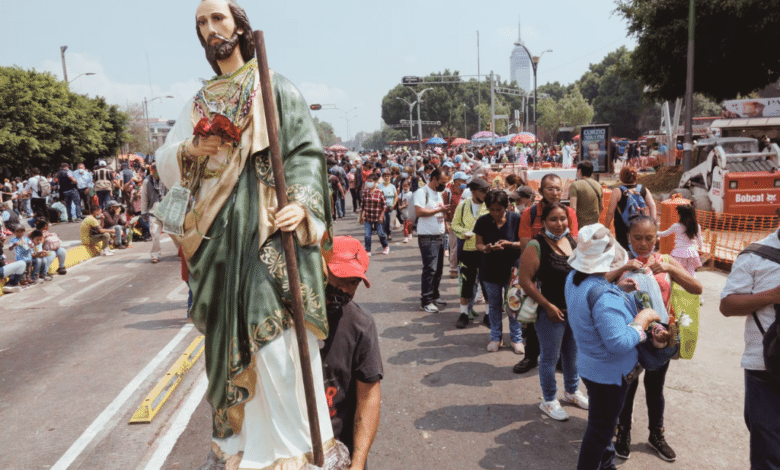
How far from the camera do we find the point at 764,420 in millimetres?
3283

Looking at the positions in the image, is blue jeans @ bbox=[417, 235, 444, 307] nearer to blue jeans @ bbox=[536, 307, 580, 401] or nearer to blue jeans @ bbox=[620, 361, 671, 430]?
blue jeans @ bbox=[536, 307, 580, 401]

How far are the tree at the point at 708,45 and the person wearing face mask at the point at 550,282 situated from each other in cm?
1760

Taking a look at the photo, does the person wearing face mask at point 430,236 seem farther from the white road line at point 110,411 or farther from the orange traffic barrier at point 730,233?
the orange traffic barrier at point 730,233

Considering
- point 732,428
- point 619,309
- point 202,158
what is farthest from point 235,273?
point 732,428

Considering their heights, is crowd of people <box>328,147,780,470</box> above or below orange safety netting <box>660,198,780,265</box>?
above

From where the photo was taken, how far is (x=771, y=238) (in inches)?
133

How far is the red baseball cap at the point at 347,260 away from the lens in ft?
8.17

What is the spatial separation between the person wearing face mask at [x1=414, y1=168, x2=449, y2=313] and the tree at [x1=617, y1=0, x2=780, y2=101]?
15.2 metres

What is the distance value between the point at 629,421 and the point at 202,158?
12.4 feet

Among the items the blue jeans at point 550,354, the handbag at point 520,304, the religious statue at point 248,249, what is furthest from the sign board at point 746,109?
the religious statue at point 248,249

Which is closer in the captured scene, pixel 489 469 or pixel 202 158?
pixel 202 158

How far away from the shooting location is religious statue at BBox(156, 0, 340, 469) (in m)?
2.17

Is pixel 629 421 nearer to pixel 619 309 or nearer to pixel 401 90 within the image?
pixel 619 309

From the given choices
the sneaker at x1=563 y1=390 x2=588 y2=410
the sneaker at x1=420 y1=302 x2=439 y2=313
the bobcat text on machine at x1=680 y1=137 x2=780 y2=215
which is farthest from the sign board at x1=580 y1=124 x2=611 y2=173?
the sneaker at x1=563 y1=390 x2=588 y2=410
